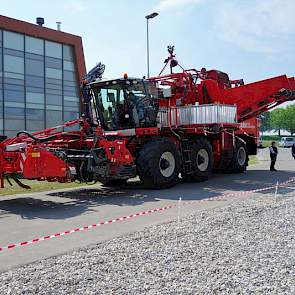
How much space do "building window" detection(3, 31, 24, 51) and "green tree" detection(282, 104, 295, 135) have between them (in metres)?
93.0

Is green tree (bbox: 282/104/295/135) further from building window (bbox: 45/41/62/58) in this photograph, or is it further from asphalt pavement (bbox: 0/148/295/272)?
asphalt pavement (bbox: 0/148/295/272)

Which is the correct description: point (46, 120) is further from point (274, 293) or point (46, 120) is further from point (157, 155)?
point (274, 293)

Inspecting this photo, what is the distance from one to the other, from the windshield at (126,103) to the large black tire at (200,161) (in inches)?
77.9

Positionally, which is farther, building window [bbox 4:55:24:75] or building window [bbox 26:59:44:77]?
building window [bbox 26:59:44:77]

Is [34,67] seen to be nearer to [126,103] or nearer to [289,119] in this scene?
[126,103]

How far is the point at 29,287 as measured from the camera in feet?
15.2

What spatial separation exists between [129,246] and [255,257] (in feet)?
5.82

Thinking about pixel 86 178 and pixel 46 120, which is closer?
pixel 86 178

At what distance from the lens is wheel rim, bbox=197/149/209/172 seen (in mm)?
15461

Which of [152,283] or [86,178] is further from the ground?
[86,178]

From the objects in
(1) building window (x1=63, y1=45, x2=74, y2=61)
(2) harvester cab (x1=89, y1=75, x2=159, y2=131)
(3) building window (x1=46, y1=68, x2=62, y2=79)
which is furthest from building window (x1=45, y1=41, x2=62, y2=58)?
(2) harvester cab (x1=89, y1=75, x2=159, y2=131)

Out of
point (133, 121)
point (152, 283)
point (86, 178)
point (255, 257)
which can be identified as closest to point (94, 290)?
point (152, 283)

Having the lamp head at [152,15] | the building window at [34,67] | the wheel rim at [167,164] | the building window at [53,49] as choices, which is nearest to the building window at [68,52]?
the building window at [53,49]

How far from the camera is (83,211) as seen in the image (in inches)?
378
